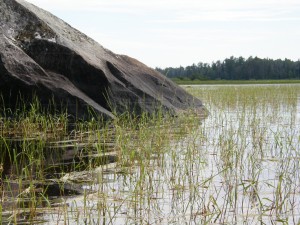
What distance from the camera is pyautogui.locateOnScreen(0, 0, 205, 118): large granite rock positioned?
914 cm

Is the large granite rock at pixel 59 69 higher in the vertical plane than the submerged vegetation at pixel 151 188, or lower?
higher

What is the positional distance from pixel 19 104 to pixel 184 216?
6.10 m

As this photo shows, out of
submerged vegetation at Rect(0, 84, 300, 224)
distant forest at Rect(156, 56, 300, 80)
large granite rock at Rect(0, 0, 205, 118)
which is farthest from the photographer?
distant forest at Rect(156, 56, 300, 80)

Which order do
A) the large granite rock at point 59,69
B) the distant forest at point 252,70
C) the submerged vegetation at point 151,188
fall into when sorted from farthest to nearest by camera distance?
1. the distant forest at point 252,70
2. the large granite rock at point 59,69
3. the submerged vegetation at point 151,188

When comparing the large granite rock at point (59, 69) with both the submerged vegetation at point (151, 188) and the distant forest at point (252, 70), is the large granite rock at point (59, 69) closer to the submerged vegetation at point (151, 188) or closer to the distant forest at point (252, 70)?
the submerged vegetation at point (151, 188)

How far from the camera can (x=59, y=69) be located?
9953 millimetres

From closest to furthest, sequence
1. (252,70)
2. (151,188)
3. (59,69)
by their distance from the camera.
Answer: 1. (151,188)
2. (59,69)
3. (252,70)

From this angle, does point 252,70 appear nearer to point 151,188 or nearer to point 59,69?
point 59,69

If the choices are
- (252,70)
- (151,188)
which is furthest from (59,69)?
(252,70)

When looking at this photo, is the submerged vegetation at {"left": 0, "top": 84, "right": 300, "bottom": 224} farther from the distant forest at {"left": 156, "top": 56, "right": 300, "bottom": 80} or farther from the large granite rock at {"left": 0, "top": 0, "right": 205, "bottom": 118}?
the distant forest at {"left": 156, "top": 56, "right": 300, "bottom": 80}

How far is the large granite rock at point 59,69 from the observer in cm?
914

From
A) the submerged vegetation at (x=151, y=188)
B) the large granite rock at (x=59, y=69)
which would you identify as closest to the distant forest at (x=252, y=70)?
the large granite rock at (x=59, y=69)

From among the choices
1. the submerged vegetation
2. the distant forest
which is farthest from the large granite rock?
the distant forest

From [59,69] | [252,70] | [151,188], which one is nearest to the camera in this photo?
[151,188]
